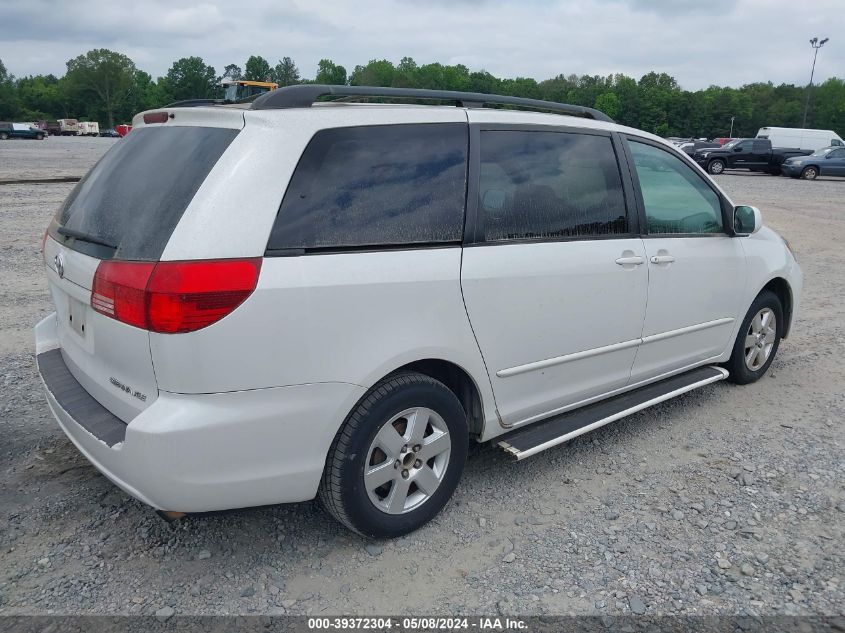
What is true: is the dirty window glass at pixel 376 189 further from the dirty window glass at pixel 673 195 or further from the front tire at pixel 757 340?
the front tire at pixel 757 340

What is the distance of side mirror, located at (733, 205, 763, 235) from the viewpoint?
14.5 feet

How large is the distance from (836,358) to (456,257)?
4238mm

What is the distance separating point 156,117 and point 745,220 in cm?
356

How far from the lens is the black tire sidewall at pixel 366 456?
2729mm

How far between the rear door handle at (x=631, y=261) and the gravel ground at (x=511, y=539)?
3.57 feet

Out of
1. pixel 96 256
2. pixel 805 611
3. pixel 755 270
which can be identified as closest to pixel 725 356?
pixel 755 270

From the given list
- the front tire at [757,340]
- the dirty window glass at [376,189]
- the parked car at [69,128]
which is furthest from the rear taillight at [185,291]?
the parked car at [69,128]

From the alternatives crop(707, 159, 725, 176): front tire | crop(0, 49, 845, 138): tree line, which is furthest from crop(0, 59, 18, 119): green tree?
crop(707, 159, 725, 176): front tire

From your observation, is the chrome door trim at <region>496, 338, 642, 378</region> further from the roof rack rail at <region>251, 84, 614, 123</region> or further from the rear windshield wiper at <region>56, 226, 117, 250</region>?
the rear windshield wiper at <region>56, 226, 117, 250</region>

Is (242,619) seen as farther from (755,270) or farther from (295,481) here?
(755,270)

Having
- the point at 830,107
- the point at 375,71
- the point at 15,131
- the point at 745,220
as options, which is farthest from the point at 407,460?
the point at 375,71

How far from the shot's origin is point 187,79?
11794 centimetres

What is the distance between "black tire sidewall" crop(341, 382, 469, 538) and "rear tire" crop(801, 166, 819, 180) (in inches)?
1224

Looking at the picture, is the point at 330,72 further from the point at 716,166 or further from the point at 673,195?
the point at 673,195
